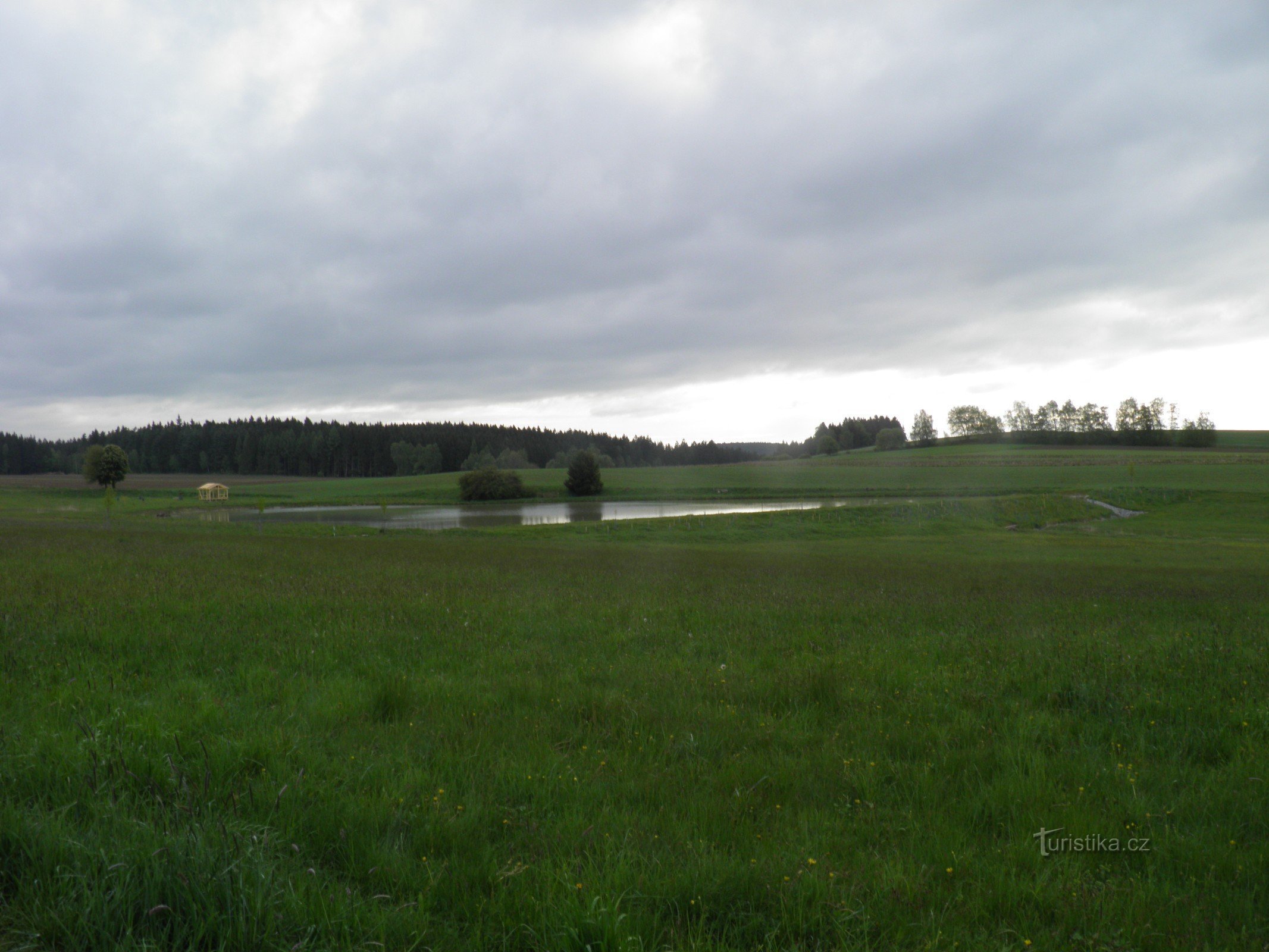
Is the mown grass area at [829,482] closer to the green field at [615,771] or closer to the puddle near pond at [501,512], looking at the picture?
the puddle near pond at [501,512]

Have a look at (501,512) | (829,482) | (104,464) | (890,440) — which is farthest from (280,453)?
(890,440)

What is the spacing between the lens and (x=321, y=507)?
87500 millimetres

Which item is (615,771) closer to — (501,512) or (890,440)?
(501,512)

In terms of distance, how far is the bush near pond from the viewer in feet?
314

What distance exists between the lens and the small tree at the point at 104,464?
97312 mm

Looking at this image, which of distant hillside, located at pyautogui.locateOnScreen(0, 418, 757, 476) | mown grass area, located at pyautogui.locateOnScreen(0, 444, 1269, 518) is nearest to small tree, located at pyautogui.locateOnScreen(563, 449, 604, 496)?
mown grass area, located at pyautogui.locateOnScreen(0, 444, 1269, 518)

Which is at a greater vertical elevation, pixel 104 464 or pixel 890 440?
pixel 890 440

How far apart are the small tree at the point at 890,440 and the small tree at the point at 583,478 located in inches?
4130

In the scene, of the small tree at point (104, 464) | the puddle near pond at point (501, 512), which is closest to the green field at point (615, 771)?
the puddle near pond at point (501, 512)

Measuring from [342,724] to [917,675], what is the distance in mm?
5883

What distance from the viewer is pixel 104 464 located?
3844 inches

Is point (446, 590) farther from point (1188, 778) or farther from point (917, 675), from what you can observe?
point (1188, 778)

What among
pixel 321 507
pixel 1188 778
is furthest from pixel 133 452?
pixel 1188 778

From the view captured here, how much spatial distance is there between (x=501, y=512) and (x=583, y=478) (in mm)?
25422
